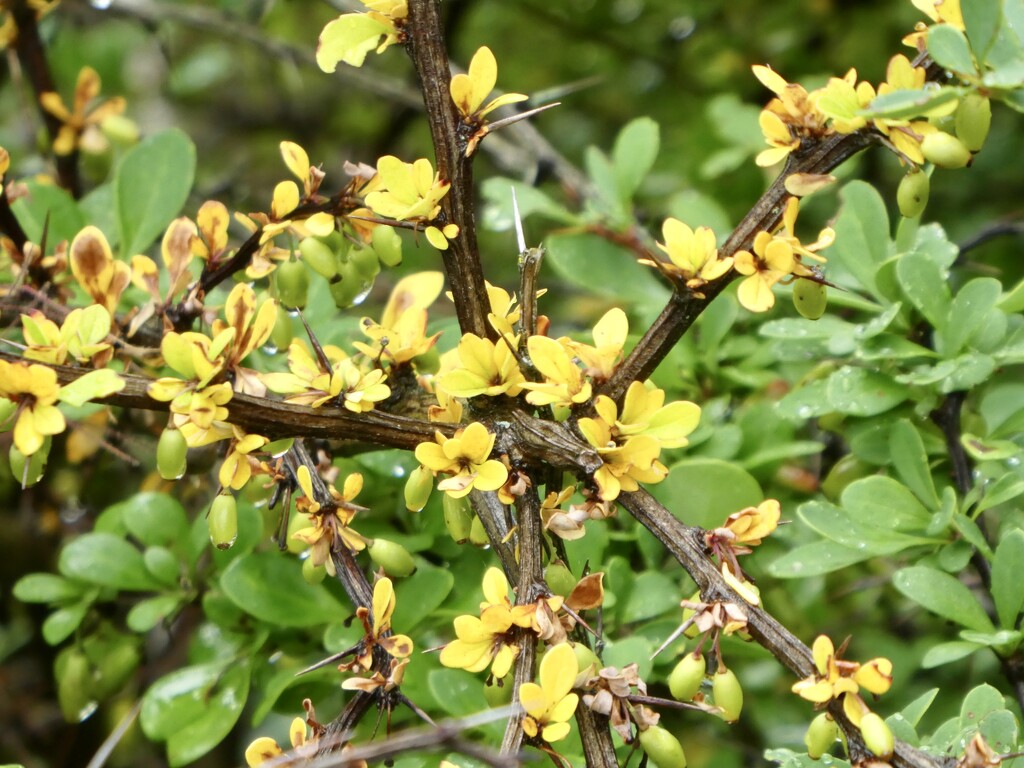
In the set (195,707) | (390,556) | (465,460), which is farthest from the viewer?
(195,707)

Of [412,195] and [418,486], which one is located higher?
[412,195]

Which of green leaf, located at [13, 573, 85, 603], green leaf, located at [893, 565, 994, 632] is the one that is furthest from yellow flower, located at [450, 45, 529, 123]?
green leaf, located at [13, 573, 85, 603]

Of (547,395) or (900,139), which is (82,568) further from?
(900,139)

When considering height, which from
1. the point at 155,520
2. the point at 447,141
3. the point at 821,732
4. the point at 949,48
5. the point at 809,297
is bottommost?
the point at 155,520

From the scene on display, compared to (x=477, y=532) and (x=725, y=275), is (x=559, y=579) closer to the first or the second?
(x=477, y=532)

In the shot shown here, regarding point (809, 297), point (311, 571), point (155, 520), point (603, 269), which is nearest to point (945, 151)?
point (809, 297)

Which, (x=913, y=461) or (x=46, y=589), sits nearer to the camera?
(x=913, y=461)

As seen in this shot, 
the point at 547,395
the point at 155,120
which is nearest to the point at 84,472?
the point at 547,395

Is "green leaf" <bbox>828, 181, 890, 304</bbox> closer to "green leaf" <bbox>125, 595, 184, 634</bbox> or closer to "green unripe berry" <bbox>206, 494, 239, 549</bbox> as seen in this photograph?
"green unripe berry" <bbox>206, 494, 239, 549</bbox>
